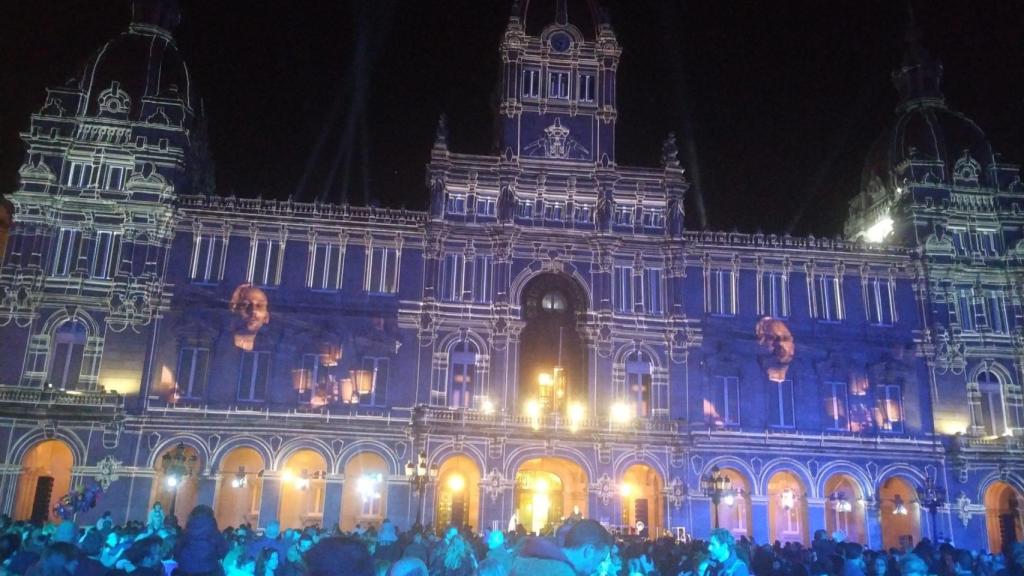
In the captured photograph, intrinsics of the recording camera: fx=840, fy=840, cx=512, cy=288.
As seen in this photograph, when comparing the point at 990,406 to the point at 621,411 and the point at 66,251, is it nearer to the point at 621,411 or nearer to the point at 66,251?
the point at 621,411

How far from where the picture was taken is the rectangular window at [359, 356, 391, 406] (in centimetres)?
4450

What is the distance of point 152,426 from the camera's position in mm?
42406

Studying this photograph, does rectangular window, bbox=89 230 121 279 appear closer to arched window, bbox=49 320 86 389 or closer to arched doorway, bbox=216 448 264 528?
arched window, bbox=49 320 86 389

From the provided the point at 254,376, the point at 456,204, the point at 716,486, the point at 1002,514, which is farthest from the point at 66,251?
the point at 1002,514

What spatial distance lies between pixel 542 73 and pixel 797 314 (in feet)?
66.9

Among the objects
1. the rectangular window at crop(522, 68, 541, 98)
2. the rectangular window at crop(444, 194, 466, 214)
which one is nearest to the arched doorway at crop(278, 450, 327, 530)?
the rectangular window at crop(444, 194, 466, 214)

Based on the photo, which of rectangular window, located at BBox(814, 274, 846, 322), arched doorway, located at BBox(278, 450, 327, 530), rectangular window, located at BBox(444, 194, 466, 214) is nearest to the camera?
arched doorway, located at BBox(278, 450, 327, 530)

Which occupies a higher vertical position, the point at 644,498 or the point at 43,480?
the point at 644,498

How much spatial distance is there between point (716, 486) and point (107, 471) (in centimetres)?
2943

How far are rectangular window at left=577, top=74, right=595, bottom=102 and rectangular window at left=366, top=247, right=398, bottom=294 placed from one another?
47.0 feet

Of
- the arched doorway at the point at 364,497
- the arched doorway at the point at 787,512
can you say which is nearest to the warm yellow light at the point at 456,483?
the arched doorway at the point at 364,497

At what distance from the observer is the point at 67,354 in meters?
43.2

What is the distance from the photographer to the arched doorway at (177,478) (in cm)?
4197

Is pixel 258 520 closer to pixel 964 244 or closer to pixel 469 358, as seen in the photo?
pixel 469 358
